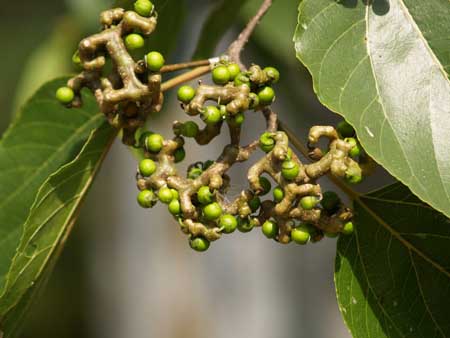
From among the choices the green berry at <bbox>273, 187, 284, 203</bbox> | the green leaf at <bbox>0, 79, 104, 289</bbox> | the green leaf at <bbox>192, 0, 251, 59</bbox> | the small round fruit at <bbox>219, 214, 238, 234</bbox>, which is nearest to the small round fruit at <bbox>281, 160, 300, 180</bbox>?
the green berry at <bbox>273, 187, 284, 203</bbox>

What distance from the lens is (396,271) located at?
6.04 feet

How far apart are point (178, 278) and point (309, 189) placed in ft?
16.0

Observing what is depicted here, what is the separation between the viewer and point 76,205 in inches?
79.7

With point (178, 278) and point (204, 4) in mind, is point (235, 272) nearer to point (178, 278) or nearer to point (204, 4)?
point (178, 278)

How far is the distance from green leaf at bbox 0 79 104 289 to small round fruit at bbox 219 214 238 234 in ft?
2.49

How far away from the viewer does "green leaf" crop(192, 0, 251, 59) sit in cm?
278

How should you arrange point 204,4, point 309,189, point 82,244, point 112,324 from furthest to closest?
point 82,244 < point 112,324 < point 204,4 < point 309,189

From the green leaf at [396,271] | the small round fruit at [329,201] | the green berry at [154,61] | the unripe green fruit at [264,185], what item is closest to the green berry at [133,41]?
the green berry at [154,61]

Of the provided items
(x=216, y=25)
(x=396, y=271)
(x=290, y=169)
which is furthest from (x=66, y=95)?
(x=216, y=25)

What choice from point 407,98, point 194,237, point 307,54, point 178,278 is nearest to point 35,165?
point 194,237

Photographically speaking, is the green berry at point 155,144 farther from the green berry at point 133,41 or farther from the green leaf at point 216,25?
the green leaf at point 216,25

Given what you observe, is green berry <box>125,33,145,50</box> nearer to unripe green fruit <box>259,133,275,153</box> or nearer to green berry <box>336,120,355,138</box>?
unripe green fruit <box>259,133,275,153</box>

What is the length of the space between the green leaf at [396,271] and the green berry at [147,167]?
0.44 meters

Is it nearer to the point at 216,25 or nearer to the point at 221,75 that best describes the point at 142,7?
the point at 221,75
